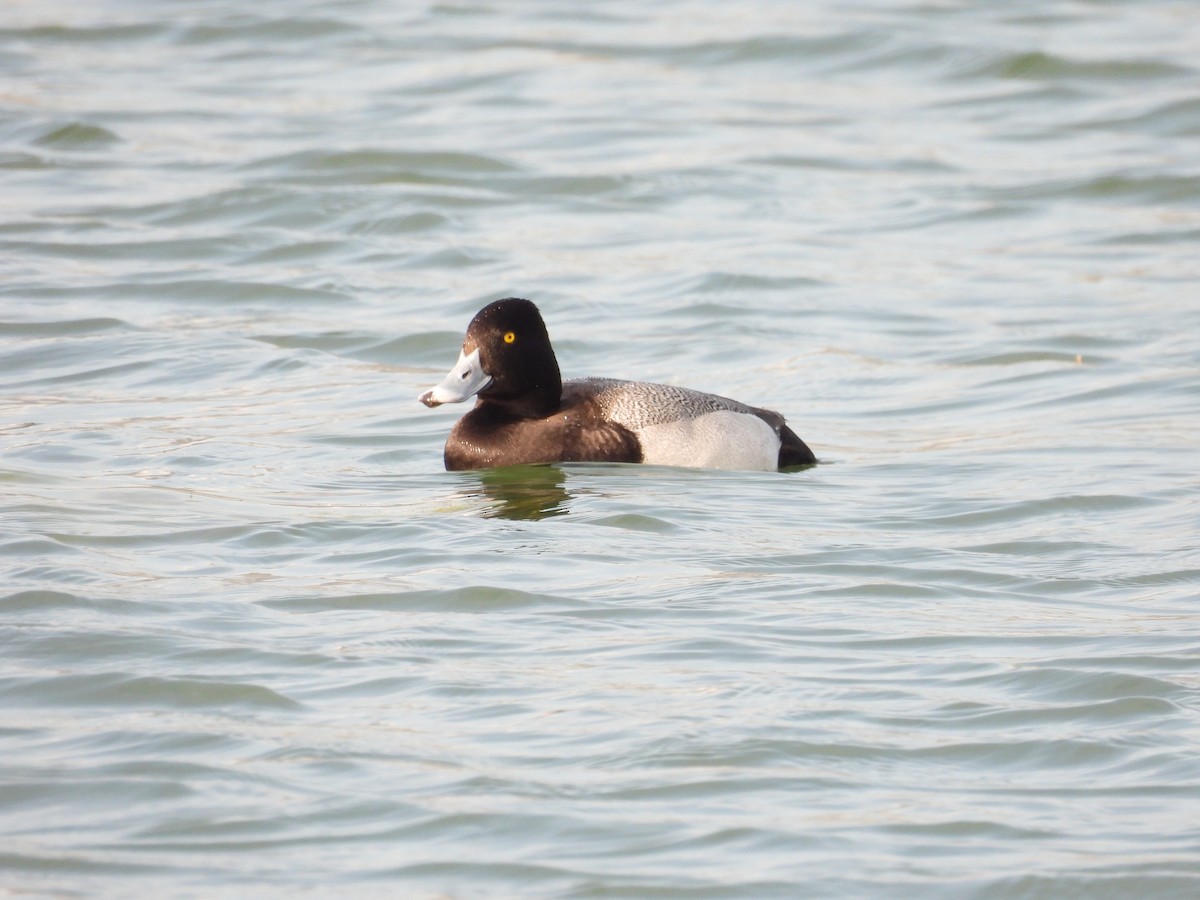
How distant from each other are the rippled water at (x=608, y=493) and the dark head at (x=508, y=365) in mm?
389

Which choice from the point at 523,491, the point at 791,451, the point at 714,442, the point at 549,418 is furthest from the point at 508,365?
the point at 791,451

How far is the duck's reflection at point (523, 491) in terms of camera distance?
8844 mm

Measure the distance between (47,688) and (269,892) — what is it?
5.63 ft

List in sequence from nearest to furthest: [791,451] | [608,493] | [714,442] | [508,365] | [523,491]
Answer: [608,493], [523,491], [508,365], [714,442], [791,451]

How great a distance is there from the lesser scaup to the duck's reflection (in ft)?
0.18

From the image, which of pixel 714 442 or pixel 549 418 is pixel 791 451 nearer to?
pixel 714 442

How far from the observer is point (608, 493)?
9078mm

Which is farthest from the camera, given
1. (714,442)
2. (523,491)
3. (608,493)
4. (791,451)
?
(791,451)

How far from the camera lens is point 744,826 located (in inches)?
211

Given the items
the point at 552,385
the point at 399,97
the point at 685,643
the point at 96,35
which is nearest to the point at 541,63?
the point at 399,97

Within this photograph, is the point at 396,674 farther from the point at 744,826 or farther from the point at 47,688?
the point at 744,826

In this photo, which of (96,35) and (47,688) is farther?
(96,35)

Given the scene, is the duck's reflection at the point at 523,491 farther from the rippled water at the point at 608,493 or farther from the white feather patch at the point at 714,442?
the white feather patch at the point at 714,442

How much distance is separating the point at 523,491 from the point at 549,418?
54 cm
